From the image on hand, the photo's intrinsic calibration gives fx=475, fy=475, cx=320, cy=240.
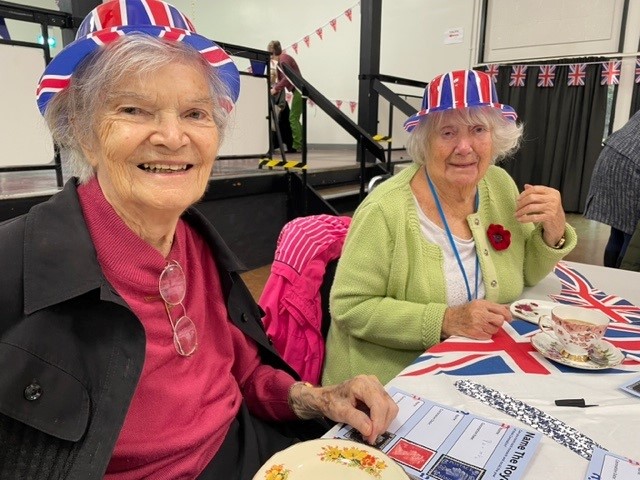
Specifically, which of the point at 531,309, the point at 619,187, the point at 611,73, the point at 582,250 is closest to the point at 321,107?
the point at 619,187

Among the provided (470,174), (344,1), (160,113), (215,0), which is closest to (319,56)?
(344,1)

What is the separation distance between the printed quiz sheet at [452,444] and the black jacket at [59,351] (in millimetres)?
407

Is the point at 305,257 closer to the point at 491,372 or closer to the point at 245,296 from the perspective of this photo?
the point at 245,296

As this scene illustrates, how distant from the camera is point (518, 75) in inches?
291

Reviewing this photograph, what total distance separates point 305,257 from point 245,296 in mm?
547

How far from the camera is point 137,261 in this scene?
92 centimetres

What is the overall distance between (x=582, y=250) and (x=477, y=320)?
4718mm

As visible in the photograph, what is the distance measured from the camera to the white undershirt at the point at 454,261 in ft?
4.96

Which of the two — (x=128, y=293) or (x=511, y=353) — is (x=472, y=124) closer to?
(x=511, y=353)

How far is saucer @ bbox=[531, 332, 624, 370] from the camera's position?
1.05 metres

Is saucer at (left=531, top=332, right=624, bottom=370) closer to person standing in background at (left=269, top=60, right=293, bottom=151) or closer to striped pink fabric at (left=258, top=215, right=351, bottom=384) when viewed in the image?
striped pink fabric at (left=258, top=215, right=351, bottom=384)

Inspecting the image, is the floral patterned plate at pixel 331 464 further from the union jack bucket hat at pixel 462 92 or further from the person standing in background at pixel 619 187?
the person standing in background at pixel 619 187

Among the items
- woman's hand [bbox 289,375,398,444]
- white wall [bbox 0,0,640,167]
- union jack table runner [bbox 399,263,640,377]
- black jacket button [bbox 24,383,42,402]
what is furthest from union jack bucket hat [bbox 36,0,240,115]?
white wall [bbox 0,0,640,167]

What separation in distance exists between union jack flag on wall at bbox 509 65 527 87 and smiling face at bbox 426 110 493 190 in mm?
6638
